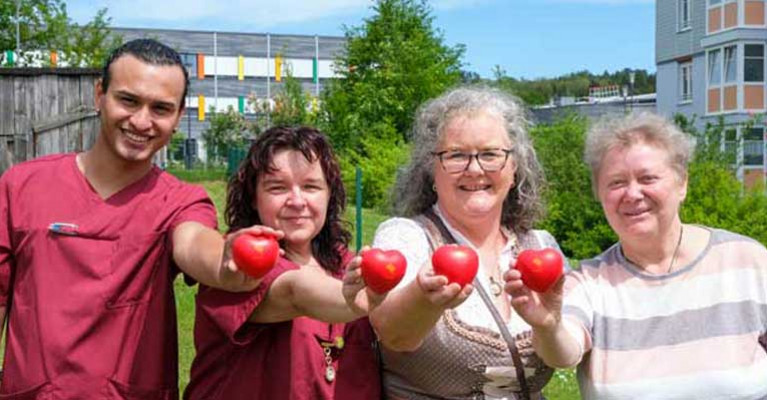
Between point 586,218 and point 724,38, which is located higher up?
point 724,38

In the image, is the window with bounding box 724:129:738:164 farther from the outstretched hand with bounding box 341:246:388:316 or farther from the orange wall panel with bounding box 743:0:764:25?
the orange wall panel with bounding box 743:0:764:25

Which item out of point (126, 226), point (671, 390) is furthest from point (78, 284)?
point (671, 390)

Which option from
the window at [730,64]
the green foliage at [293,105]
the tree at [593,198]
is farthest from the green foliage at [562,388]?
the window at [730,64]

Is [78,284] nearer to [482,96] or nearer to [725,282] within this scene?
[482,96]

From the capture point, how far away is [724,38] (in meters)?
40.2

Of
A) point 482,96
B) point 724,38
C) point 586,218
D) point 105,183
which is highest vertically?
point 724,38

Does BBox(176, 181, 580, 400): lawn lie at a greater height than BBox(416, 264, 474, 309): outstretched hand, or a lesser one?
lesser

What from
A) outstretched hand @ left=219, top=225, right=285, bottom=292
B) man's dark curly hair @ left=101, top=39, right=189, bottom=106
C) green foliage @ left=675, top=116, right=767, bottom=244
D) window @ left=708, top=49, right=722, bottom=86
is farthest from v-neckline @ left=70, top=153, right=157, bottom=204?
window @ left=708, top=49, right=722, bottom=86

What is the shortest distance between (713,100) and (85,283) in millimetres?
40023

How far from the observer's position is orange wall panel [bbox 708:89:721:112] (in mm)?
40594

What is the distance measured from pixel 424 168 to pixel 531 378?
827mm

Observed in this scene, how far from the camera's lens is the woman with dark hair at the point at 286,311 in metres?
3.32

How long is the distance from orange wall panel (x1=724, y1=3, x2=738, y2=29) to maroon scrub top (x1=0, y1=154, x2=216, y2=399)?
1548 inches

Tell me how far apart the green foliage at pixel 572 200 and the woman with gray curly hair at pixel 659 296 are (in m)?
13.9
